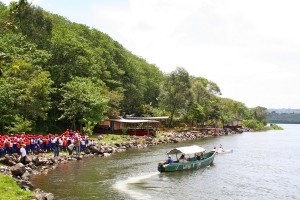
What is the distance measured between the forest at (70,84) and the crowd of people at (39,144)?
6.36m

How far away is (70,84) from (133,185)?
3081 centimetres

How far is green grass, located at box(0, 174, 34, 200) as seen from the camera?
1864 centimetres

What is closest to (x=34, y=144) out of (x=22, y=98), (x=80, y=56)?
(x=22, y=98)

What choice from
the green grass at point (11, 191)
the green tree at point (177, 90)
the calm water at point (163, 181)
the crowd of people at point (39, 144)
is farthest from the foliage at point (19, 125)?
the green tree at point (177, 90)

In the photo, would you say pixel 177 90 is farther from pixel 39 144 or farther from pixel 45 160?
pixel 45 160

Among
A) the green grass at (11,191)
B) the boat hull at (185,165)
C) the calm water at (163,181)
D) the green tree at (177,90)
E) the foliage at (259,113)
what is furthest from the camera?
the foliage at (259,113)

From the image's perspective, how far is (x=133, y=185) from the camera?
90.3ft

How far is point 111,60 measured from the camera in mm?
78188

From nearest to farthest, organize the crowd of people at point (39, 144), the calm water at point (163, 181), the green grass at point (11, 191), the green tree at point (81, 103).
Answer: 1. the green grass at point (11, 191)
2. the calm water at point (163, 181)
3. the crowd of people at point (39, 144)
4. the green tree at point (81, 103)

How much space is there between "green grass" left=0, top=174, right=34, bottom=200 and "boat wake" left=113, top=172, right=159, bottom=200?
745 cm

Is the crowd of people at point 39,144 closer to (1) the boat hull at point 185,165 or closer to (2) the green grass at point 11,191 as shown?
(2) the green grass at point 11,191

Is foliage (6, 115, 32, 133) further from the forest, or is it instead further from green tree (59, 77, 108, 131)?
green tree (59, 77, 108, 131)

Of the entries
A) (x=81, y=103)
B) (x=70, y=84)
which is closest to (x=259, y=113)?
(x=81, y=103)

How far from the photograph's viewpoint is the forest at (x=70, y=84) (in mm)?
45875
